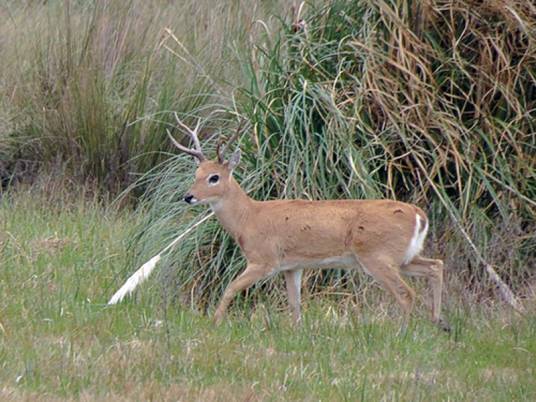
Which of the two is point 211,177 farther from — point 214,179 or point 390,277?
point 390,277

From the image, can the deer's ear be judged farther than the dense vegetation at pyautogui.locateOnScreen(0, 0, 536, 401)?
Yes

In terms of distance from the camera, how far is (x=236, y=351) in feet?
23.2

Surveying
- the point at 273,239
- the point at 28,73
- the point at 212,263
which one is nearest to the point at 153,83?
the point at 28,73

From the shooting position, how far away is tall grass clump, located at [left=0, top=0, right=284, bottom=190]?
12.6 meters

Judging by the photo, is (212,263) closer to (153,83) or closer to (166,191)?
(166,191)

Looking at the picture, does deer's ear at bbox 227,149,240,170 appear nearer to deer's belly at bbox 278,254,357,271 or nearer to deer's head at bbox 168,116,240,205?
deer's head at bbox 168,116,240,205

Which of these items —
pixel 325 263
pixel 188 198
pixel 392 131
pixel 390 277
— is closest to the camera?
pixel 390 277

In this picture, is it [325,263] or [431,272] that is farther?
[431,272]

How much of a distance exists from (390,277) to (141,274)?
5.68 ft

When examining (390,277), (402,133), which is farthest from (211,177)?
(402,133)

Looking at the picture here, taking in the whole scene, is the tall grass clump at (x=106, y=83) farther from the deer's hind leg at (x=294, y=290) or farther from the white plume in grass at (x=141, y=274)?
the deer's hind leg at (x=294, y=290)

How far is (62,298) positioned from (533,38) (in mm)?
4256

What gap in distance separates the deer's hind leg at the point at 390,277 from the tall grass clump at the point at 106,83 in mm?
3821

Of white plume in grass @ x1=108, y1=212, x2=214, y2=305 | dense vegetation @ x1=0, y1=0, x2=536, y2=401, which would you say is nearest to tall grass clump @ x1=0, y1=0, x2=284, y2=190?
dense vegetation @ x1=0, y1=0, x2=536, y2=401
